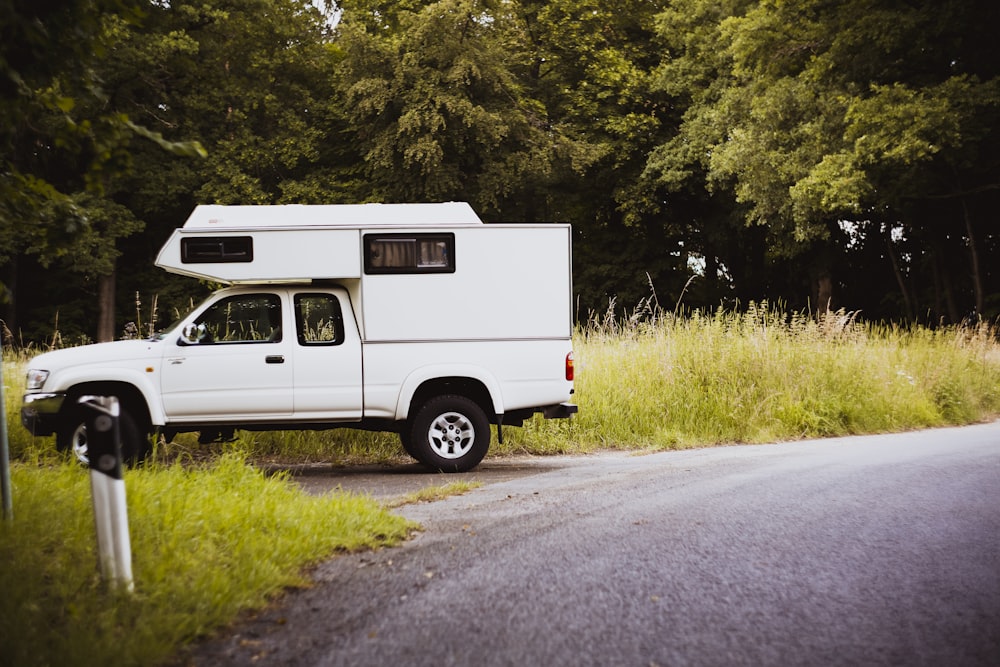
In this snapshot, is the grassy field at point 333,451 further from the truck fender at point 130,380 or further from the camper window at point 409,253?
the camper window at point 409,253

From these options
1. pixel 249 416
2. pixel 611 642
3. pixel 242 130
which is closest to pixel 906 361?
pixel 249 416

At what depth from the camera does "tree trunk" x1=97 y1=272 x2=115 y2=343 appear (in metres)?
27.6

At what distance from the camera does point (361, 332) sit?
9078 mm

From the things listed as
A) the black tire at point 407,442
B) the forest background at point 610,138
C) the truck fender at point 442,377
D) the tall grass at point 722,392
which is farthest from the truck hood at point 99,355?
the forest background at point 610,138

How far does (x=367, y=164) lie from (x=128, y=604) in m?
25.8

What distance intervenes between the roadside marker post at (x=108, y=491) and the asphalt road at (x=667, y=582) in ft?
2.16

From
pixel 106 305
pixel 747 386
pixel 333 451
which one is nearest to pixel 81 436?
pixel 333 451

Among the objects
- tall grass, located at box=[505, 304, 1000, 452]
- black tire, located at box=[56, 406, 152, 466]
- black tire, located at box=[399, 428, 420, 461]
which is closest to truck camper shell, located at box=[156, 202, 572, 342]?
black tire, located at box=[399, 428, 420, 461]

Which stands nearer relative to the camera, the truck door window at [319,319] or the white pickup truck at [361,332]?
the white pickup truck at [361,332]

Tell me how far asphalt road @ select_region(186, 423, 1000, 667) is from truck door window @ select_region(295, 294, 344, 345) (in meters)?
1.79

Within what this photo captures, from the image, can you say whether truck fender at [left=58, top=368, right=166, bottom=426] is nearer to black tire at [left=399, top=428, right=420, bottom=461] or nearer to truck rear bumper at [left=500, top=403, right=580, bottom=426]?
black tire at [left=399, top=428, right=420, bottom=461]

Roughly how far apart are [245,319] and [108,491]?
16.8 feet

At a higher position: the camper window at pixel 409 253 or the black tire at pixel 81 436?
the camper window at pixel 409 253

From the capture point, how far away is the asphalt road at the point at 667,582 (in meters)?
3.83
